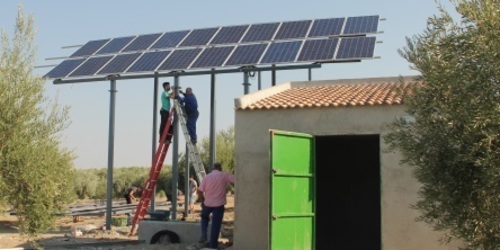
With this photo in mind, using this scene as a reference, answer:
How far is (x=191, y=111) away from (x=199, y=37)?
14.9ft

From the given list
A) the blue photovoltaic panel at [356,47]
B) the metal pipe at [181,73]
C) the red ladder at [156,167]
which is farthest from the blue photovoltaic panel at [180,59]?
the blue photovoltaic panel at [356,47]

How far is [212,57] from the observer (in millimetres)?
17297

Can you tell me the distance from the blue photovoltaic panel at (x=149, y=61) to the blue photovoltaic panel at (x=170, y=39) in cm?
64

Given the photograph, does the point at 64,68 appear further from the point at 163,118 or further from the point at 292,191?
the point at 292,191

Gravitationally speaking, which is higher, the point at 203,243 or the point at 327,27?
the point at 327,27

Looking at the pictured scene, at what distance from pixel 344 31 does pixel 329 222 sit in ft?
17.8

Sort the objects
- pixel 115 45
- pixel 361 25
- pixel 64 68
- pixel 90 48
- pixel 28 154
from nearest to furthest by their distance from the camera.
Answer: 1. pixel 28 154
2. pixel 361 25
3. pixel 64 68
4. pixel 115 45
5. pixel 90 48

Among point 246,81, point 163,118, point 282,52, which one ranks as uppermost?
point 282,52

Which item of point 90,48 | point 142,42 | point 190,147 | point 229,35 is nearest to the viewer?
point 190,147

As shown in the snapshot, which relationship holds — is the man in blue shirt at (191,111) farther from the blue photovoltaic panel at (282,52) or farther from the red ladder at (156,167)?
the blue photovoltaic panel at (282,52)

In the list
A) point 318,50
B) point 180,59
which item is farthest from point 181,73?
point 318,50

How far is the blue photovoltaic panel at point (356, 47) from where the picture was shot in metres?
15.4

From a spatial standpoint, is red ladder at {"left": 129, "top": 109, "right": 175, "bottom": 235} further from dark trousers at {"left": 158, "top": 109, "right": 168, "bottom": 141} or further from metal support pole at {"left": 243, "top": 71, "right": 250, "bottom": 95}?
metal support pole at {"left": 243, "top": 71, "right": 250, "bottom": 95}

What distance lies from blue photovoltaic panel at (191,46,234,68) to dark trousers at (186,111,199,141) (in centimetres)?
163
